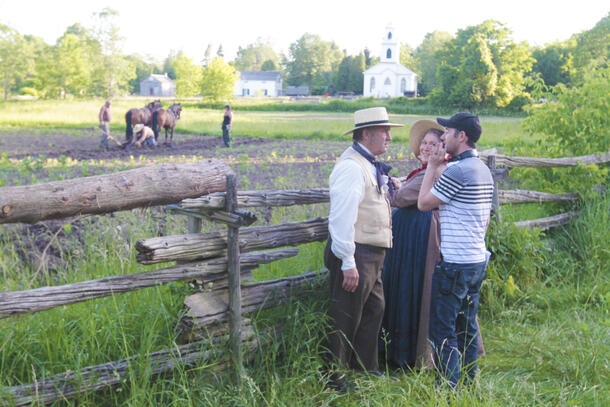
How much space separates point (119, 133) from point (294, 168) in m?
15.8

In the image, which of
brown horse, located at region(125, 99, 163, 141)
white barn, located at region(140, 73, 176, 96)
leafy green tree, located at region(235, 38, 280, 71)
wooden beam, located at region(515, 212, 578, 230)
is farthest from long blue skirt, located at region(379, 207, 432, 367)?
leafy green tree, located at region(235, 38, 280, 71)

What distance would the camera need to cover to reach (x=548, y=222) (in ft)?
21.5

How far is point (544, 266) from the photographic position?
5875mm

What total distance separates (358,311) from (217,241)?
108 centimetres

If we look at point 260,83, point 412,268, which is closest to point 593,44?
point 260,83

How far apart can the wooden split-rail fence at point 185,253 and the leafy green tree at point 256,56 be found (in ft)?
441

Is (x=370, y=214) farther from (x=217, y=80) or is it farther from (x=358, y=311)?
(x=217, y=80)

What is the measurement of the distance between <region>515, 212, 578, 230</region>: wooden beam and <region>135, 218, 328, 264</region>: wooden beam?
113 inches

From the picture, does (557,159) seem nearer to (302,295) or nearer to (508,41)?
(302,295)

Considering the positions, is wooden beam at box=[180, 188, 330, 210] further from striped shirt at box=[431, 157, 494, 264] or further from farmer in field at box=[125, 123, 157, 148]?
farmer in field at box=[125, 123, 157, 148]

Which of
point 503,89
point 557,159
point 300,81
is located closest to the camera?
point 557,159

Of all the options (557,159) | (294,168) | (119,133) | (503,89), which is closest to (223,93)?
(503,89)

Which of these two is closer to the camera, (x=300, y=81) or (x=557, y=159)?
(x=557, y=159)

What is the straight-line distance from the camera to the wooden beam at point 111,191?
2.49m
